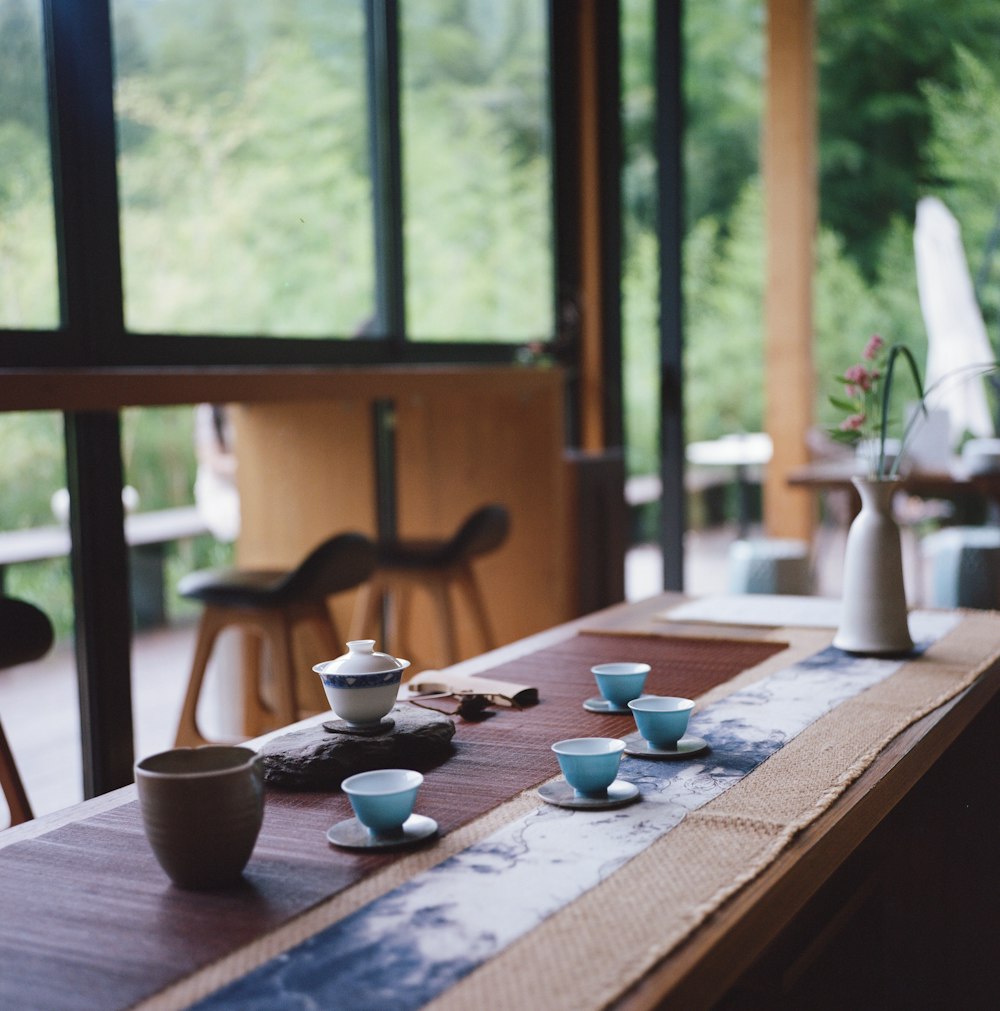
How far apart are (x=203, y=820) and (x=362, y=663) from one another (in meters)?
0.46

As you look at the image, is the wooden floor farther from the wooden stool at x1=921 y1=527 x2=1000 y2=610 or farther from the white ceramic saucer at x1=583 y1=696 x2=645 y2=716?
the wooden stool at x1=921 y1=527 x2=1000 y2=610

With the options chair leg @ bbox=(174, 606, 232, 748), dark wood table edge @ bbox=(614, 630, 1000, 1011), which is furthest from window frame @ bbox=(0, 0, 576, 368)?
dark wood table edge @ bbox=(614, 630, 1000, 1011)

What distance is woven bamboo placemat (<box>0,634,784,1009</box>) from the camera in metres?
1.12

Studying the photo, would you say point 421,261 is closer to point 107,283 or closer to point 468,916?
point 107,283

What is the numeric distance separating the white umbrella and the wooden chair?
3593 millimetres

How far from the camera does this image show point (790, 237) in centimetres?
547

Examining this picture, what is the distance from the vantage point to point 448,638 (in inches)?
150

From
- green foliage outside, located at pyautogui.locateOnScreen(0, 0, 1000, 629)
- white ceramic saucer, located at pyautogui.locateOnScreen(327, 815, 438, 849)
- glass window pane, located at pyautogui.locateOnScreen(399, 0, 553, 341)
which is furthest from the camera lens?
glass window pane, located at pyautogui.locateOnScreen(399, 0, 553, 341)

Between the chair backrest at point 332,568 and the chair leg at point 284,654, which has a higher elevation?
the chair backrest at point 332,568

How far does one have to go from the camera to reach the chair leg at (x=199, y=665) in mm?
3303

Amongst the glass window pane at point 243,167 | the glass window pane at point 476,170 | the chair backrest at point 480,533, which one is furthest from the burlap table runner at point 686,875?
the glass window pane at point 476,170

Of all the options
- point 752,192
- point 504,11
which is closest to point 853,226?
point 752,192

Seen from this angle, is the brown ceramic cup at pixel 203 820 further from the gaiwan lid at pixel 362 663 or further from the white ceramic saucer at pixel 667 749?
the white ceramic saucer at pixel 667 749

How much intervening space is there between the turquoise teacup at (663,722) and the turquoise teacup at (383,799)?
373mm
